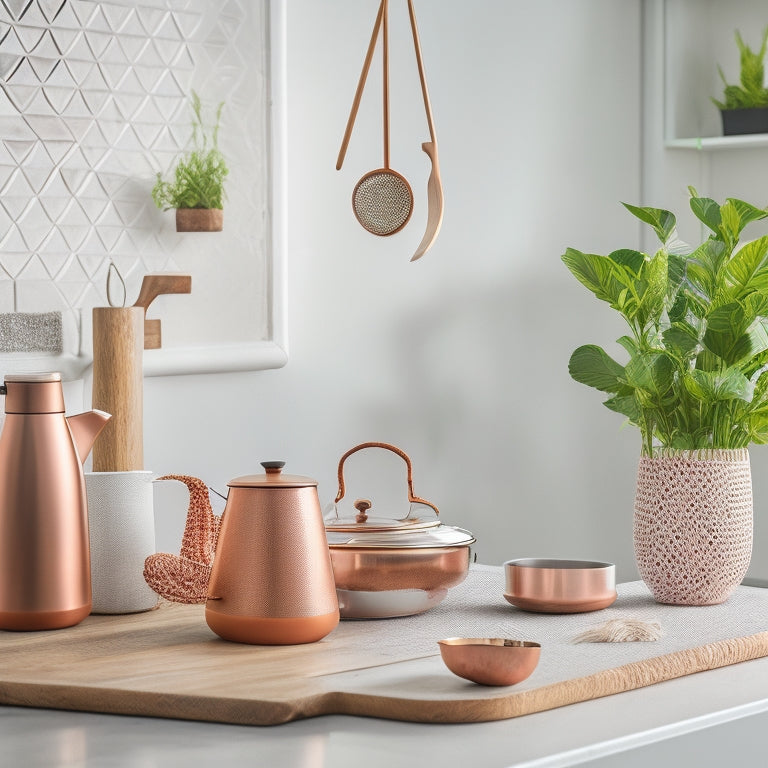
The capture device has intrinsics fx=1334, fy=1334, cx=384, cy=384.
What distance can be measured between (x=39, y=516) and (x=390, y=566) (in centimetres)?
34

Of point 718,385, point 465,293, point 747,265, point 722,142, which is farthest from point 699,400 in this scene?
point 722,142

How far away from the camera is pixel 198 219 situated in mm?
1691

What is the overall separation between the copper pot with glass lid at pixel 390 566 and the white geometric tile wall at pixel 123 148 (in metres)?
0.48

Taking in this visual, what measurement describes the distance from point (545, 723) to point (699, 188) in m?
1.67

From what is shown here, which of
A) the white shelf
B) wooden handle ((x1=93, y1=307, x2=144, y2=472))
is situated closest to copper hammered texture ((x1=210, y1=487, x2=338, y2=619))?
wooden handle ((x1=93, y1=307, x2=144, y2=472))

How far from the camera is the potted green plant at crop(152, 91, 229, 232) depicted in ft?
5.50

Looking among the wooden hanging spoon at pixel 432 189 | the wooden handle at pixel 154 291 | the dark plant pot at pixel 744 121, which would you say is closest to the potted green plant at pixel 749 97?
the dark plant pot at pixel 744 121

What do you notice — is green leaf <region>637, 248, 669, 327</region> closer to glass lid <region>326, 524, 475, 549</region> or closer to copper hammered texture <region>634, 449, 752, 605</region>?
copper hammered texture <region>634, 449, 752, 605</region>

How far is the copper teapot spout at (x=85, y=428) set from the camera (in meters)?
1.38

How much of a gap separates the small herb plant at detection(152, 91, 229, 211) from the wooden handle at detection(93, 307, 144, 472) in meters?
0.21

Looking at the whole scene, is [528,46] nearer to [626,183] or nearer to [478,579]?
[626,183]

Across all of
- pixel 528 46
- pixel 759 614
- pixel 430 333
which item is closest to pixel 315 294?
pixel 430 333

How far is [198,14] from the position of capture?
170 centimetres

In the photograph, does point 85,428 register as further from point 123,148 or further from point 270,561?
point 123,148
